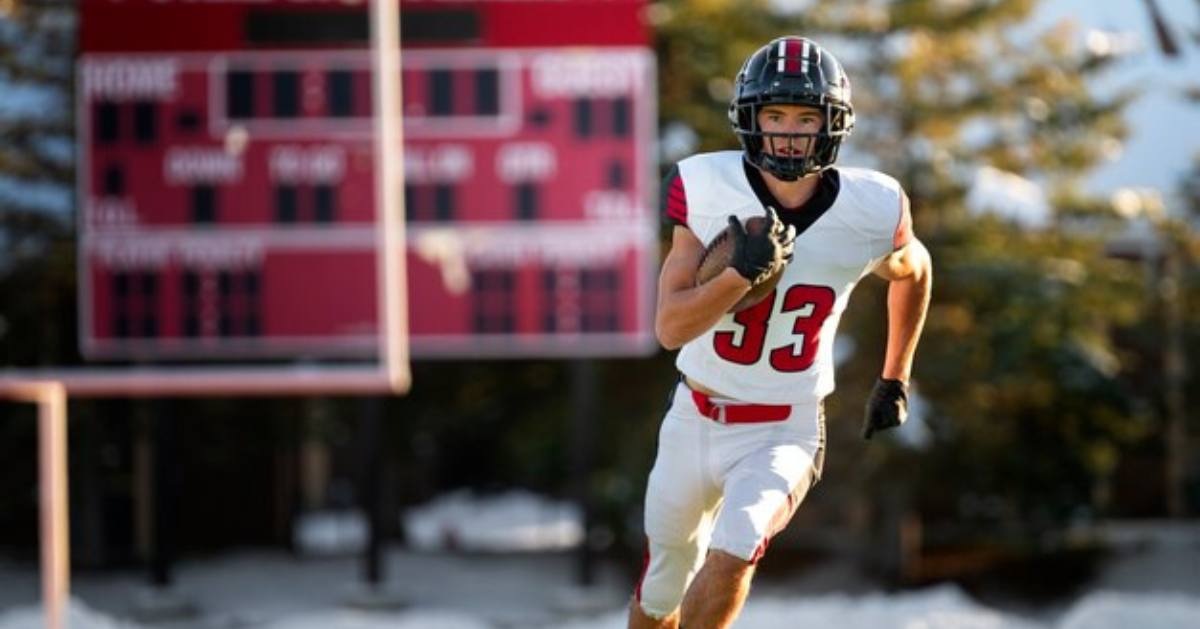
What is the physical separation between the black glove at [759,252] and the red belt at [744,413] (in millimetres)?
502

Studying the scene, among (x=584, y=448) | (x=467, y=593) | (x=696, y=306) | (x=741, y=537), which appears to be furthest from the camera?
(x=467, y=593)

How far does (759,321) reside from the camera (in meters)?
4.54

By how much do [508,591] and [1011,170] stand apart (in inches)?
185

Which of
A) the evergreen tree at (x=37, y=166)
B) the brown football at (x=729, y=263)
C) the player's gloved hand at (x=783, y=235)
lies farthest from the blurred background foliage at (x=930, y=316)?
the player's gloved hand at (x=783, y=235)

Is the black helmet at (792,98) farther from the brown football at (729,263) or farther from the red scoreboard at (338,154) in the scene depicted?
the red scoreboard at (338,154)

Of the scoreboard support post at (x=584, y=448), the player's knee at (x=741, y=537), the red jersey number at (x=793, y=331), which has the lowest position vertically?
the scoreboard support post at (x=584, y=448)

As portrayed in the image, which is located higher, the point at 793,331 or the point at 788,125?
the point at 788,125

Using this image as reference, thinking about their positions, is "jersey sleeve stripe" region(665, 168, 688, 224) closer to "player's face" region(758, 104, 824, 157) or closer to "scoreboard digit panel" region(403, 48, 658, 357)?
"player's face" region(758, 104, 824, 157)

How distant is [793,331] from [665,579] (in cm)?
65

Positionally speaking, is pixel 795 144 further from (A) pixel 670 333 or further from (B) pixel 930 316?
(B) pixel 930 316

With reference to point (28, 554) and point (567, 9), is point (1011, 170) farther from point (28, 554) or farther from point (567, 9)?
point (28, 554)

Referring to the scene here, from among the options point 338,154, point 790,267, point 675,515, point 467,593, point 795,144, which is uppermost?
point 338,154

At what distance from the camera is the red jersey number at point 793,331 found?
452cm

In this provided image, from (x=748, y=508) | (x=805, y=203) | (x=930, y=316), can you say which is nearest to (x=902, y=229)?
(x=805, y=203)
